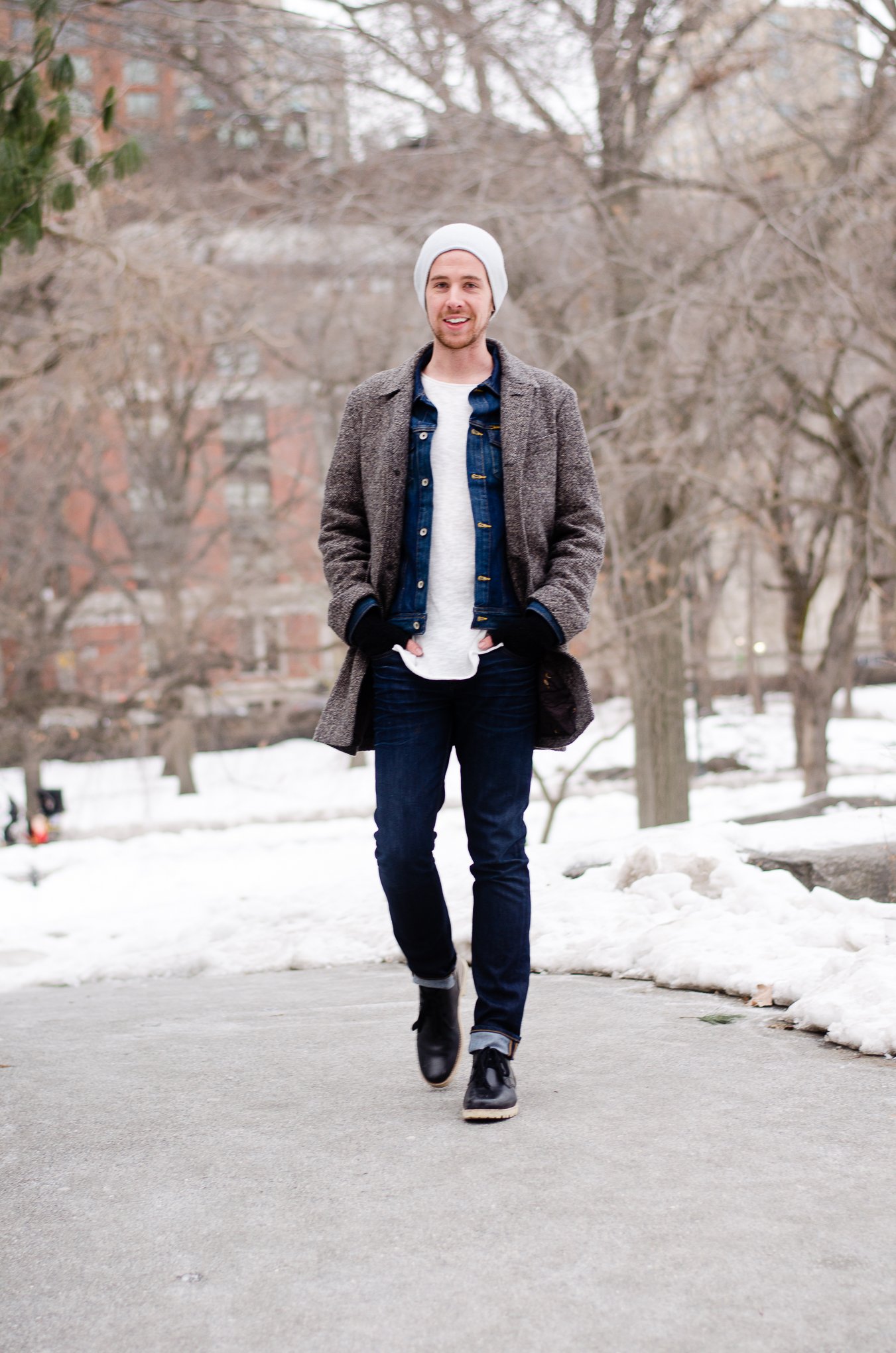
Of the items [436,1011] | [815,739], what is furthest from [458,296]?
[815,739]

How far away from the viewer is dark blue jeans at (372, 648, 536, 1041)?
3.31m

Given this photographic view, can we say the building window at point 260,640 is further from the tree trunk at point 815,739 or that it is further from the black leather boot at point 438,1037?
the black leather boot at point 438,1037

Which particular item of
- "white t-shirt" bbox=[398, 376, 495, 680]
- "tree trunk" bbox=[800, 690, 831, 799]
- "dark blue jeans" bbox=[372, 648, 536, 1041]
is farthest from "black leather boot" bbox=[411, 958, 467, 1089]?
"tree trunk" bbox=[800, 690, 831, 799]

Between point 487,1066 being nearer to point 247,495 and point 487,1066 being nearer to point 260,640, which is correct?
point 260,640

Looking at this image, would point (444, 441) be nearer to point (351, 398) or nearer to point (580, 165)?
point (351, 398)

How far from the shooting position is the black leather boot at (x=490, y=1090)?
3096 mm

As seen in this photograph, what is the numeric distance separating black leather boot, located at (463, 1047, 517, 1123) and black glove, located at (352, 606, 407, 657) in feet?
3.15

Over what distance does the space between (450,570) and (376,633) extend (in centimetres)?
24

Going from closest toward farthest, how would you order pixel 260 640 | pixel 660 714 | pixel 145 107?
pixel 660 714 < pixel 145 107 < pixel 260 640

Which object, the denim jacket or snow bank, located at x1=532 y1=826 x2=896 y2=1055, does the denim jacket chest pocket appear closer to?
the denim jacket

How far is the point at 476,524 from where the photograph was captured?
332 cm

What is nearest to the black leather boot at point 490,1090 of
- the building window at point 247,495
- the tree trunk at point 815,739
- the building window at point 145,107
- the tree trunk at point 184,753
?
the tree trunk at point 815,739

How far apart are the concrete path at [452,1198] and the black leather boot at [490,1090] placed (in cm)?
4

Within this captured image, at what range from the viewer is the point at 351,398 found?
3484mm
